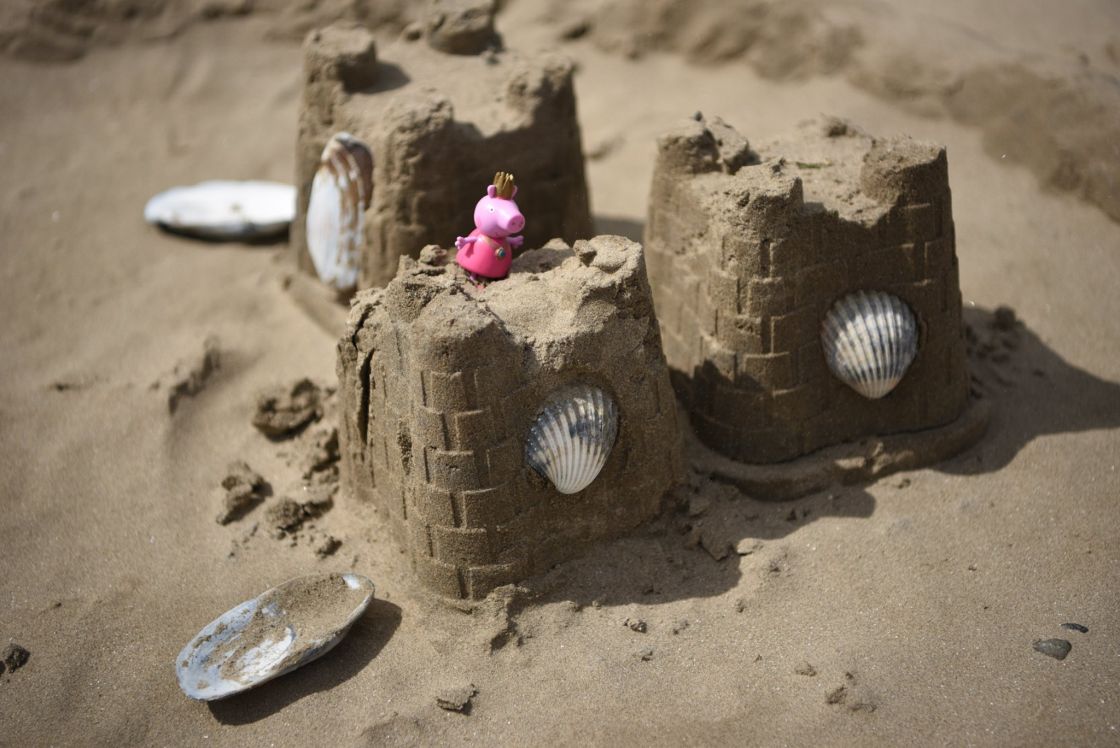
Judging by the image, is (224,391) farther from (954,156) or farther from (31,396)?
(954,156)

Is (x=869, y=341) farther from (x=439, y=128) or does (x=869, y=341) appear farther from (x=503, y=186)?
(x=439, y=128)

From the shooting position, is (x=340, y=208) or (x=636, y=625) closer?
(x=636, y=625)

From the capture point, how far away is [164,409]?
5332 mm

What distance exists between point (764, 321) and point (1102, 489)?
5.19ft

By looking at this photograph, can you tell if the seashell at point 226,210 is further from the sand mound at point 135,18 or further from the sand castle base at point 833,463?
the sand castle base at point 833,463

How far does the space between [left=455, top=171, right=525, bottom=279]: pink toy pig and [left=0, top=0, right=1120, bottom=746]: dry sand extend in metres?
1.11

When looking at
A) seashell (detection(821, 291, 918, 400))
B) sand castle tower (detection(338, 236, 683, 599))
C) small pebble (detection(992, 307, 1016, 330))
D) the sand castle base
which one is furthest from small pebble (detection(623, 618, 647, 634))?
small pebble (detection(992, 307, 1016, 330))

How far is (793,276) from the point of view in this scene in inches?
168

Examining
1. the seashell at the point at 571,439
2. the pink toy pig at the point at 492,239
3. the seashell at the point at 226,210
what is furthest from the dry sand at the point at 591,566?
the pink toy pig at the point at 492,239

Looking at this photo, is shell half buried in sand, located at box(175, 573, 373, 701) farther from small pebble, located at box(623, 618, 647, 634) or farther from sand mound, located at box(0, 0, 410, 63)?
sand mound, located at box(0, 0, 410, 63)

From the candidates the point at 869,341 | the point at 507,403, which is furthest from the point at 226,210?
the point at 869,341

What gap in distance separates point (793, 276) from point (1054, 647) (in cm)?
157

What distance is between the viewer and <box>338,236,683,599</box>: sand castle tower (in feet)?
12.2

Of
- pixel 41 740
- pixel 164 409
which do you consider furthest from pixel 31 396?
pixel 41 740
